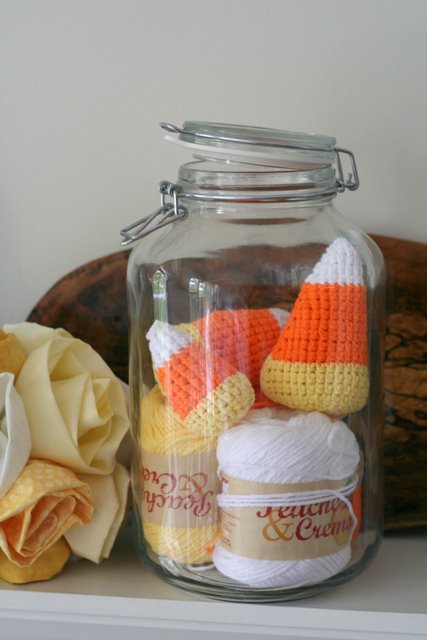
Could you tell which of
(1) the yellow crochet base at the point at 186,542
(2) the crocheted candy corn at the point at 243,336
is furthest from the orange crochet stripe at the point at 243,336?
(1) the yellow crochet base at the point at 186,542

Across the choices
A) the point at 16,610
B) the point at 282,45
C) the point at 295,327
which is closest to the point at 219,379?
the point at 295,327

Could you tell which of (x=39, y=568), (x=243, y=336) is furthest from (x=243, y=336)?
(x=39, y=568)

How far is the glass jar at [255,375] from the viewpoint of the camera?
546mm

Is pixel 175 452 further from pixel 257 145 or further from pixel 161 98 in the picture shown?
pixel 161 98

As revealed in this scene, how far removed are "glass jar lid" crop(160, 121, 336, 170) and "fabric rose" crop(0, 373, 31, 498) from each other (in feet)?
0.67

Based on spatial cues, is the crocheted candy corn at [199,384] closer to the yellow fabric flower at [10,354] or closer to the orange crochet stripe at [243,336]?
the orange crochet stripe at [243,336]

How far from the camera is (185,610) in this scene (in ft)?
1.83

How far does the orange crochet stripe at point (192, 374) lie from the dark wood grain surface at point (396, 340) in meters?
0.17

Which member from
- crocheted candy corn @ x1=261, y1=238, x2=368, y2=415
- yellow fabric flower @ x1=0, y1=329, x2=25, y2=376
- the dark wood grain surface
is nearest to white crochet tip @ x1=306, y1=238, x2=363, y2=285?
crocheted candy corn @ x1=261, y1=238, x2=368, y2=415

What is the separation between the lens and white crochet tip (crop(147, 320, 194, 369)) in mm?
574

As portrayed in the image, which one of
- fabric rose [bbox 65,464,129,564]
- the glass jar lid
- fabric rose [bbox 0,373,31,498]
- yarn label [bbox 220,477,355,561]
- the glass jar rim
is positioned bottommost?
fabric rose [bbox 65,464,129,564]

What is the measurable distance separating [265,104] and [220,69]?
47mm

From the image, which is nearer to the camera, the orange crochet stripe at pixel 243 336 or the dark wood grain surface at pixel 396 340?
the orange crochet stripe at pixel 243 336

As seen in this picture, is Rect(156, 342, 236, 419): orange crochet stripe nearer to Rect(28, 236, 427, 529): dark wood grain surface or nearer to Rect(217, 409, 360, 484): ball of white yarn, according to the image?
Rect(217, 409, 360, 484): ball of white yarn
